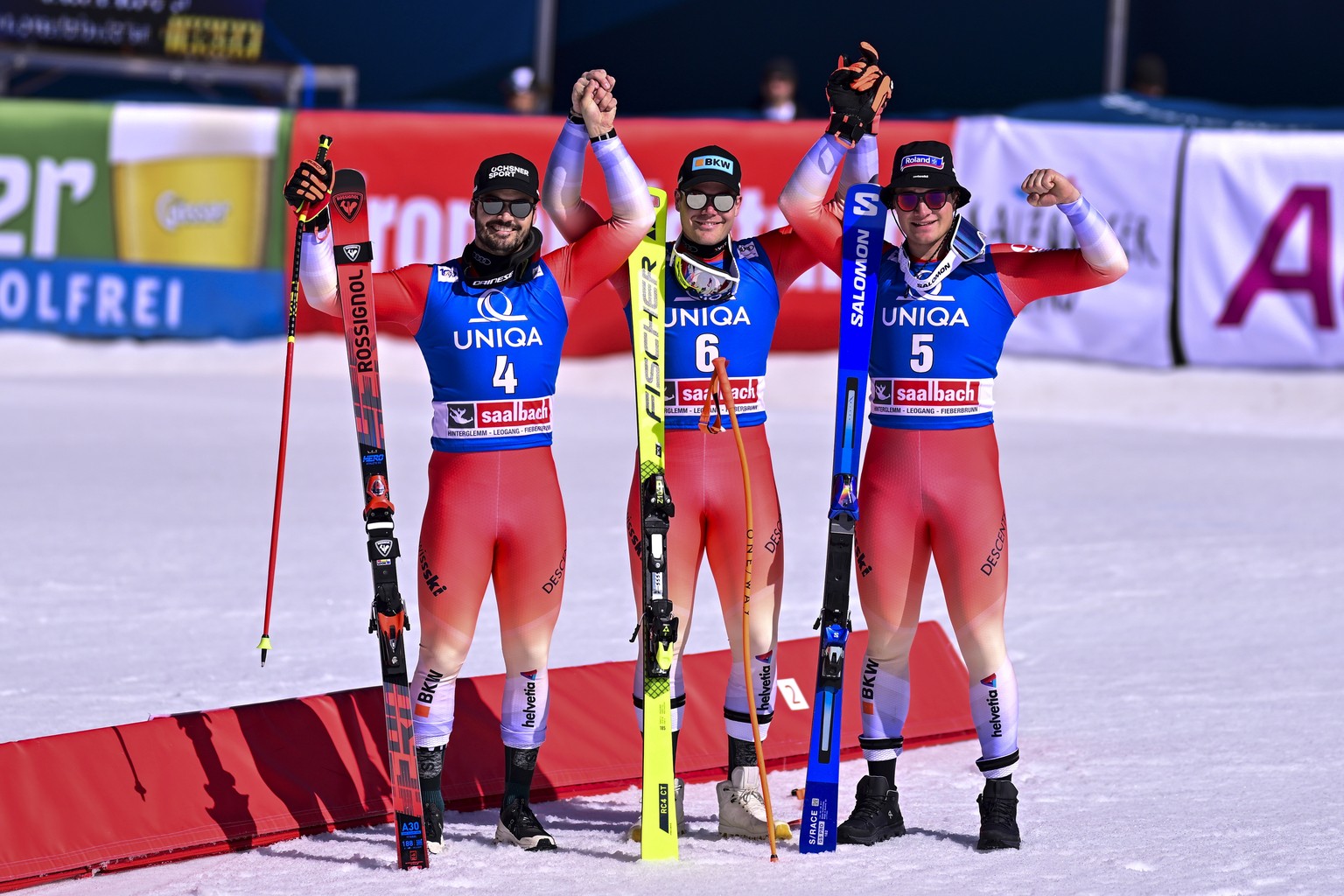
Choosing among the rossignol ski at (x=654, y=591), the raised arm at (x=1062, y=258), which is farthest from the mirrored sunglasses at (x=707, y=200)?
the raised arm at (x=1062, y=258)

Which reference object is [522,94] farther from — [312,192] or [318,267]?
[312,192]

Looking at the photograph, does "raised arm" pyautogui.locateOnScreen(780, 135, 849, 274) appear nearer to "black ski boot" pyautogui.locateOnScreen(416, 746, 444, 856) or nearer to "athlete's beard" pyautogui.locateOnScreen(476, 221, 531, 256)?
"athlete's beard" pyautogui.locateOnScreen(476, 221, 531, 256)

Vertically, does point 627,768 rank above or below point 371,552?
below

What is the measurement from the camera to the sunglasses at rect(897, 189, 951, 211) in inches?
217

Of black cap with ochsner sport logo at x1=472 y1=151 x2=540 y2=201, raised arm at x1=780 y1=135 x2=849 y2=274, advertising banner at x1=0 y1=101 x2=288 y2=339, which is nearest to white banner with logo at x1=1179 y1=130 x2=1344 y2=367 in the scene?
advertising banner at x1=0 y1=101 x2=288 y2=339

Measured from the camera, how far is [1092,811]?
592 centimetres

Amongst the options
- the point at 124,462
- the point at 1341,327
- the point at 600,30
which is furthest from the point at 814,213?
the point at 600,30

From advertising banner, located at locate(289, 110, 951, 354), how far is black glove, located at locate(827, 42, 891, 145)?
9057mm

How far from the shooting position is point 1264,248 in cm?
1414

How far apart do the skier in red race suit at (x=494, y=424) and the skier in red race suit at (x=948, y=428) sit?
0.87 meters

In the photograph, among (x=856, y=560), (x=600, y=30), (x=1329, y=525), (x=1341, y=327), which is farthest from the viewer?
(x=600, y=30)

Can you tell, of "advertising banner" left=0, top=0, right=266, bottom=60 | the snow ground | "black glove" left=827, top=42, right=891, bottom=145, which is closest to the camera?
the snow ground

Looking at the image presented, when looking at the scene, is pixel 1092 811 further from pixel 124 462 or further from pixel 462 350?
pixel 124 462

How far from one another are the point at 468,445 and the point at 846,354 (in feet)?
3.94
